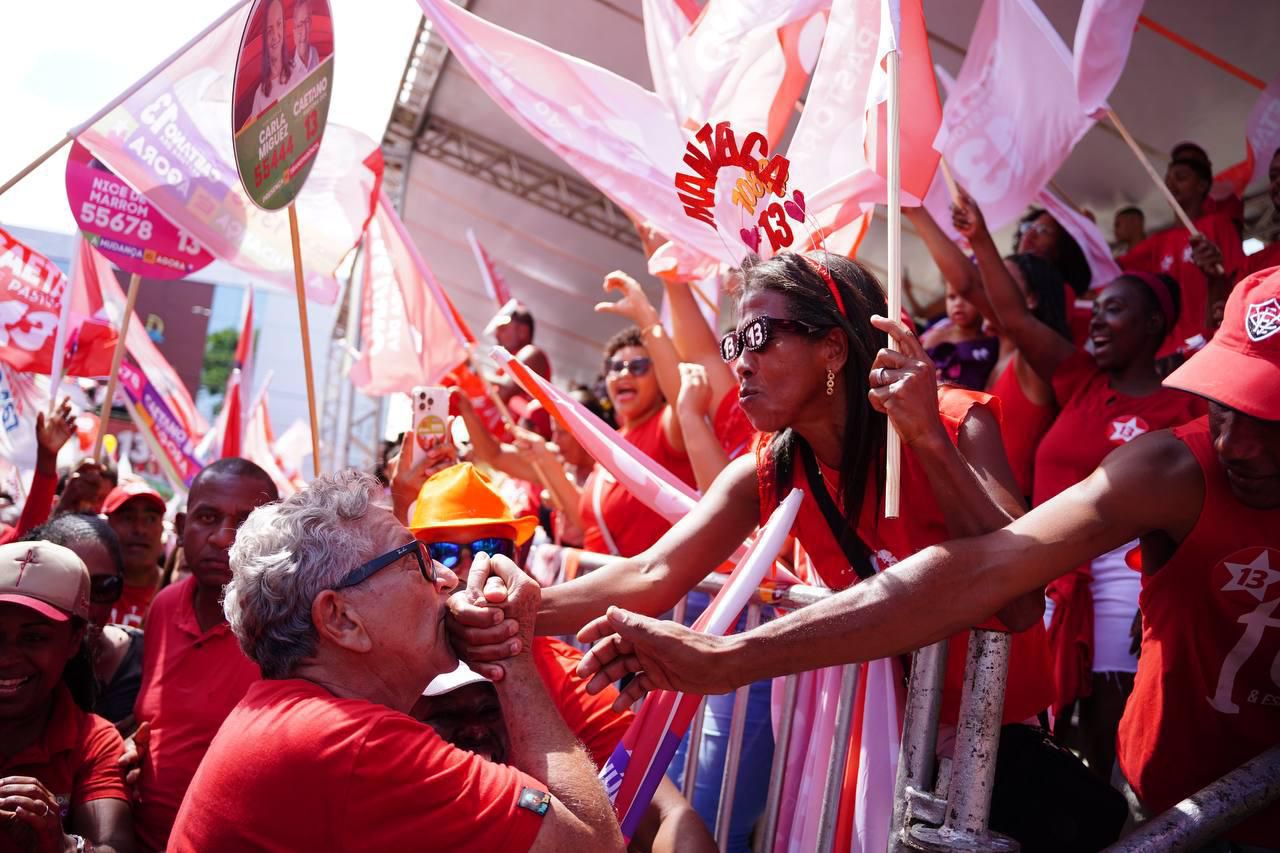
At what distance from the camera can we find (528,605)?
208 cm

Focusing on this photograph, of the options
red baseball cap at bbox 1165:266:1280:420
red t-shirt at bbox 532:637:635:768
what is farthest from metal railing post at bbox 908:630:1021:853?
red t-shirt at bbox 532:637:635:768

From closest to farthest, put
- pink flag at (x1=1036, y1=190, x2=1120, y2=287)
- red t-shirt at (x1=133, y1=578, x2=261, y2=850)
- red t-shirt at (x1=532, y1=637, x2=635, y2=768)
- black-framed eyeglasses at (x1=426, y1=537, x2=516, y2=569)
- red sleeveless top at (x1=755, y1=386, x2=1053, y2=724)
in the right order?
red sleeveless top at (x1=755, y1=386, x2=1053, y2=724)
red t-shirt at (x1=532, y1=637, x2=635, y2=768)
red t-shirt at (x1=133, y1=578, x2=261, y2=850)
black-framed eyeglasses at (x1=426, y1=537, x2=516, y2=569)
pink flag at (x1=1036, y1=190, x2=1120, y2=287)

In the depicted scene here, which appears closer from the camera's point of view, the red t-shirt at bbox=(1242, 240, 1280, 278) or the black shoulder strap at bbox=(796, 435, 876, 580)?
the black shoulder strap at bbox=(796, 435, 876, 580)

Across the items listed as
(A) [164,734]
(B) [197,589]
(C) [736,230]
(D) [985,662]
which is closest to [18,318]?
(B) [197,589]

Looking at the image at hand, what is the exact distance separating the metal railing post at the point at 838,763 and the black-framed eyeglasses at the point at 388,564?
868mm

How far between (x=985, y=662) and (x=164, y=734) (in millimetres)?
2331

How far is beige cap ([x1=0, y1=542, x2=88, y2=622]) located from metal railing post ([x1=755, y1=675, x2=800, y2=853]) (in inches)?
72.0

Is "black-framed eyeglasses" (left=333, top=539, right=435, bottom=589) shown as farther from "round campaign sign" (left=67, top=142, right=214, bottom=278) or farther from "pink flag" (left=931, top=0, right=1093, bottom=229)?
"round campaign sign" (left=67, top=142, right=214, bottom=278)

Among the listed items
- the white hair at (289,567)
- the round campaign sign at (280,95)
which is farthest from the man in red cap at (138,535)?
the white hair at (289,567)

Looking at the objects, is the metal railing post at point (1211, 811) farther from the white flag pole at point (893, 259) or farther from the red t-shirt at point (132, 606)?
the red t-shirt at point (132, 606)

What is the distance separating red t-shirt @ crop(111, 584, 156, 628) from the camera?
4570 mm

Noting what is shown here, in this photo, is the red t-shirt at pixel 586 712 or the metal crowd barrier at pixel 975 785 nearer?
the metal crowd barrier at pixel 975 785

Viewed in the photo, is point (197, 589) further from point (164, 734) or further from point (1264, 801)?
point (1264, 801)

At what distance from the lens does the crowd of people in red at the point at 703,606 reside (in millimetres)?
1762
